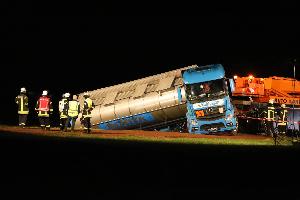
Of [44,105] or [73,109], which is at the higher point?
[44,105]

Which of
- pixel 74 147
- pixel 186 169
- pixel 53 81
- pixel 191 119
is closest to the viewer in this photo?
pixel 186 169

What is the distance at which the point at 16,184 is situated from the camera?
7477 millimetres

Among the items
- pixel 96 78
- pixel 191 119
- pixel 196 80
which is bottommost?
pixel 191 119

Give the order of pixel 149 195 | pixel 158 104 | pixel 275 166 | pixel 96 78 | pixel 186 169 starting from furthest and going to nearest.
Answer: pixel 96 78
pixel 158 104
pixel 275 166
pixel 186 169
pixel 149 195

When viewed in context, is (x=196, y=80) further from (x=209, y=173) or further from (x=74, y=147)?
(x=209, y=173)

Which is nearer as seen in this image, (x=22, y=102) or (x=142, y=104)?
(x=22, y=102)

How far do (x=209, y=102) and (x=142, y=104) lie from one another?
4.02 m

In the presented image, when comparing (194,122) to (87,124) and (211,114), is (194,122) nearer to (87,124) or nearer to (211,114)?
(211,114)

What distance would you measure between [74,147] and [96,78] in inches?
1373

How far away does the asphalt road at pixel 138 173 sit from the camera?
24.0ft

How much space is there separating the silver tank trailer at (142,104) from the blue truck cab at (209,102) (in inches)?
28.8

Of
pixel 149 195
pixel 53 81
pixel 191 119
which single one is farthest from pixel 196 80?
pixel 53 81

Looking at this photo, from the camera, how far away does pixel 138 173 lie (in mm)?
8734

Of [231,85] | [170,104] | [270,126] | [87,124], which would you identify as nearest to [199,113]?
[231,85]
